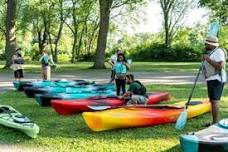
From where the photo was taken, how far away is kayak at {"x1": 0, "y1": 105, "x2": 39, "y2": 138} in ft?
27.6

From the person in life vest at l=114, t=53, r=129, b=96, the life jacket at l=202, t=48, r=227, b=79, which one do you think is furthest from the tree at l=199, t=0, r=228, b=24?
the life jacket at l=202, t=48, r=227, b=79

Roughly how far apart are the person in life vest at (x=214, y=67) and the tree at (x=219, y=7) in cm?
2731

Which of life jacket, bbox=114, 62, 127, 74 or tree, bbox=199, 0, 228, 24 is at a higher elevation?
tree, bbox=199, 0, 228, 24

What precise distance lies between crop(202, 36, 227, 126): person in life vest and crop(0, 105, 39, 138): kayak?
10.7 feet

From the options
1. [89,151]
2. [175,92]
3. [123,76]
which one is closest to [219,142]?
[89,151]

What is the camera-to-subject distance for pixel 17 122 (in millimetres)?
8852

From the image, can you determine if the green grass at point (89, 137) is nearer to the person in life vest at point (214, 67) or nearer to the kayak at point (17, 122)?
the kayak at point (17, 122)

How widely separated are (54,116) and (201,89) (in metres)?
7.36

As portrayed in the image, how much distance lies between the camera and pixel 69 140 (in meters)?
8.52

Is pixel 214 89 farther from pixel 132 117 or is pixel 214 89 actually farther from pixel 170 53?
pixel 170 53

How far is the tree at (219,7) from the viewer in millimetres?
35656

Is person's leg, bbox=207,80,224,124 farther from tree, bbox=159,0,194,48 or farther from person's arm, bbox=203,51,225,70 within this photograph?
tree, bbox=159,0,194,48

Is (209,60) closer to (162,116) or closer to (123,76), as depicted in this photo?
(162,116)

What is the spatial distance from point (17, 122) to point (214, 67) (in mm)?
3762
